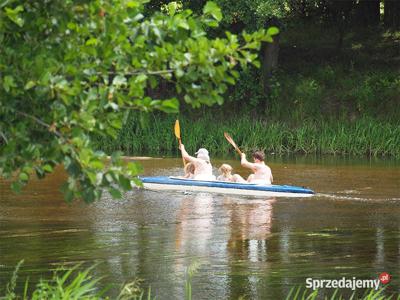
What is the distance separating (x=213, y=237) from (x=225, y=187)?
5.31 meters

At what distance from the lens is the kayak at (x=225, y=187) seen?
19141mm

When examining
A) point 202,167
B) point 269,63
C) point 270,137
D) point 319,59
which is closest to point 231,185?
point 202,167

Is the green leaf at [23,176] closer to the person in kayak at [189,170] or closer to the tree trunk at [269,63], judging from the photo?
the person in kayak at [189,170]

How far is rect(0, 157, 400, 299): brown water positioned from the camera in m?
11.7

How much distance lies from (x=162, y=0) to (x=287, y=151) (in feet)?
23.9

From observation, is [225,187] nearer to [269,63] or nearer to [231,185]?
[231,185]

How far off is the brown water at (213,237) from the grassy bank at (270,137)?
6.39 metres

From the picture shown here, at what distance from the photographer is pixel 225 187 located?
20.0m

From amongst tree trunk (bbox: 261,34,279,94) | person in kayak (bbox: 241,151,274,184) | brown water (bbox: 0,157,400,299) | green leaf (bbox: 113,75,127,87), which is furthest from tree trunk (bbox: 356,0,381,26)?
green leaf (bbox: 113,75,127,87)

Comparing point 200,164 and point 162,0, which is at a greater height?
point 162,0

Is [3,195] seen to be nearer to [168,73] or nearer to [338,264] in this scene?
[338,264]

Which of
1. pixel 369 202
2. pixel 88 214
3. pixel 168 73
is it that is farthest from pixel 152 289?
pixel 369 202

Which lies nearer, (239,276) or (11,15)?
(11,15)

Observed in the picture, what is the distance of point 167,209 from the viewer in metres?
18.1
